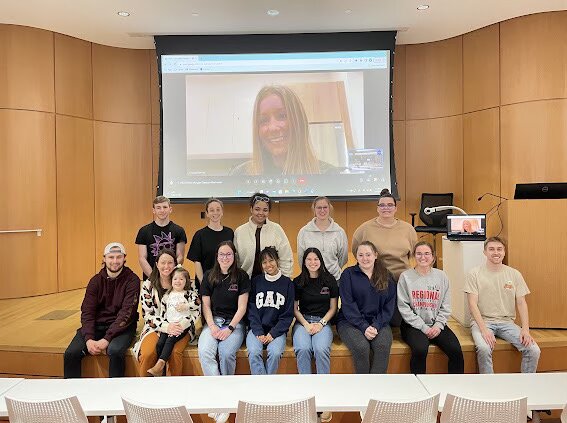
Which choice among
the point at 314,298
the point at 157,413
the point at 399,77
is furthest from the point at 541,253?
the point at 399,77

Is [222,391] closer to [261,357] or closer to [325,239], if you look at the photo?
[261,357]

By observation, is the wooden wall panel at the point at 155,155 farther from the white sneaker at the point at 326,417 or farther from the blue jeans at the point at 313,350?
the white sneaker at the point at 326,417

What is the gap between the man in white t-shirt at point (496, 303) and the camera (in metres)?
3.94

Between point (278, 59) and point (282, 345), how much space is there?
4318 mm

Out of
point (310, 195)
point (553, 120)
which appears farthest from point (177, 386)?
point (553, 120)

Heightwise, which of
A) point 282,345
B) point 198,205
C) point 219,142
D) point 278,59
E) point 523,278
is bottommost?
point 282,345

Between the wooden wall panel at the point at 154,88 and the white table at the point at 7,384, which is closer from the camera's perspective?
the white table at the point at 7,384

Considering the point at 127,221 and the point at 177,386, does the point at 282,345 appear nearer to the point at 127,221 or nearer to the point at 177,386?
the point at 177,386

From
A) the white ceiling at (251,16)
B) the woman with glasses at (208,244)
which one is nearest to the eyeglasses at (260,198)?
the woman with glasses at (208,244)

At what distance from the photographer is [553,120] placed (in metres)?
6.29

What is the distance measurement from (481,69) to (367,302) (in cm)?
431

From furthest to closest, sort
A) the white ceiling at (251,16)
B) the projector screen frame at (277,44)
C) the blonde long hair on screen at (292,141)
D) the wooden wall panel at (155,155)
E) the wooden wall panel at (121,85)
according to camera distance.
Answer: the wooden wall panel at (155,155) < the wooden wall panel at (121,85) < the blonde long hair on screen at (292,141) < the projector screen frame at (277,44) < the white ceiling at (251,16)

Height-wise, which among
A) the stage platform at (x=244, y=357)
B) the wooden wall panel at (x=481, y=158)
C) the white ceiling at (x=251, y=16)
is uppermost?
the white ceiling at (x=251, y=16)

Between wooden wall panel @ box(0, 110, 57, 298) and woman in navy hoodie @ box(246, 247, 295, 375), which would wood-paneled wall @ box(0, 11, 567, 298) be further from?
woman in navy hoodie @ box(246, 247, 295, 375)
